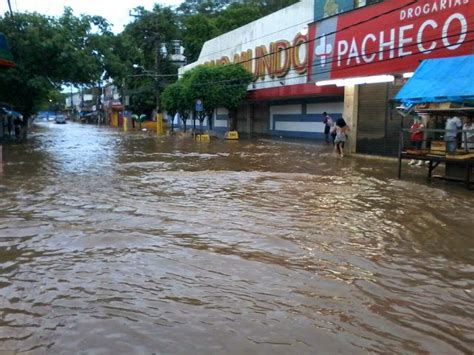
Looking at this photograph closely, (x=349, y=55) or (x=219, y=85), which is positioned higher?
(x=349, y=55)

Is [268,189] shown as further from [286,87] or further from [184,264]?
Result: [286,87]

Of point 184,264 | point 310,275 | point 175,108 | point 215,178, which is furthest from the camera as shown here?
point 175,108

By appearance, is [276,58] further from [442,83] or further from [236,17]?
[236,17]

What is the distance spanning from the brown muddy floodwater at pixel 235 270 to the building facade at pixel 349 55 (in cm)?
864

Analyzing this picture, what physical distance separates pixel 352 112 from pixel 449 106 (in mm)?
8765

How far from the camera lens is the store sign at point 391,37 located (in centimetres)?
1766

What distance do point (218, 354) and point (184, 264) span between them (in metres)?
2.35

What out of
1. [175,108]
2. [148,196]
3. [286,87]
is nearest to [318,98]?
→ [286,87]

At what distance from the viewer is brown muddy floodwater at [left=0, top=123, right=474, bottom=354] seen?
4.25 metres

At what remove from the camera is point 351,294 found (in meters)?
5.26

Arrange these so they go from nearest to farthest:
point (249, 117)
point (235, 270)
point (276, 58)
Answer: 1. point (235, 270)
2. point (276, 58)
3. point (249, 117)

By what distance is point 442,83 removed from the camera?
519 inches

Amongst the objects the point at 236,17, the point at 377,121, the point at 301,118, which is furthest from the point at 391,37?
the point at 236,17

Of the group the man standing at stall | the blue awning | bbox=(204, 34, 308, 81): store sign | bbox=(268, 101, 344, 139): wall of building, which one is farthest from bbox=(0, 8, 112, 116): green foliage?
the man standing at stall
